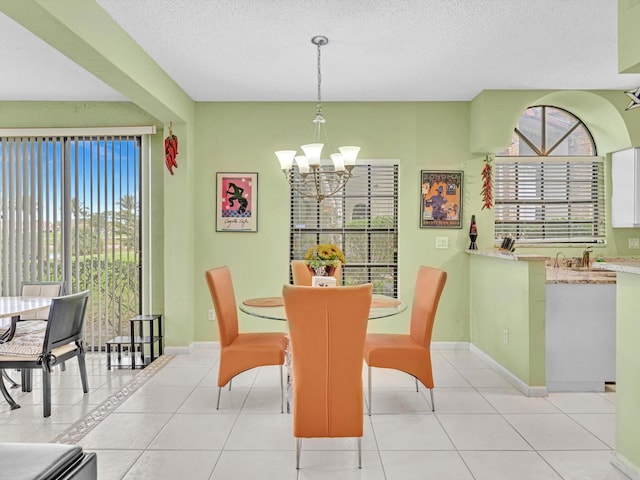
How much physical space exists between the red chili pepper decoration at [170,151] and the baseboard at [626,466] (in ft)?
13.7

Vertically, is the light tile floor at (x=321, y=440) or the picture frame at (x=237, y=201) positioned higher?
the picture frame at (x=237, y=201)

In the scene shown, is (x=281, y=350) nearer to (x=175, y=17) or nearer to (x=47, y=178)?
(x=175, y=17)

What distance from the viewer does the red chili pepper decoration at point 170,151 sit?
4.42 m

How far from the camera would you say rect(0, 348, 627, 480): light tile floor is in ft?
7.50

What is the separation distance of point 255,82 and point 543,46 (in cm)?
242

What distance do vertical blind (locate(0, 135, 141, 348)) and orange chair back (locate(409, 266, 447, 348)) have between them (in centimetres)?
305

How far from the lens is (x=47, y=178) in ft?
15.1

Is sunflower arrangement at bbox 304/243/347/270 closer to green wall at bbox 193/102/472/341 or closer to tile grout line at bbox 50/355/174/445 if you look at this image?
green wall at bbox 193/102/472/341

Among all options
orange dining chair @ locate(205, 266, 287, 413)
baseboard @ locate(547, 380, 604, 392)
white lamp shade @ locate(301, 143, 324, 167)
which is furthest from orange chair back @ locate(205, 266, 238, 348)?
baseboard @ locate(547, 380, 604, 392)

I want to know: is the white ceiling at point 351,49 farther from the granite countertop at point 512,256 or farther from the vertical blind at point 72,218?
the granite countertop at point 512,256

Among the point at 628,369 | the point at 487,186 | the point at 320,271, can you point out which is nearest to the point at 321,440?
the point at 320,271

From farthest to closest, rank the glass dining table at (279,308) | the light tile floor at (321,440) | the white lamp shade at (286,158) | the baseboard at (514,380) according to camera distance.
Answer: the baseboard at (514,380) < the white lamp shade at (286,158) < the glass dining table at (279,308) < the light tile floor at (321,440)

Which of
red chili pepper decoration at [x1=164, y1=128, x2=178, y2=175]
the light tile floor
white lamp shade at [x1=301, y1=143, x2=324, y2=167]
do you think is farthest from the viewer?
red chili pepper decoration at [x1=164, y1=128, x2=178, y2=175]

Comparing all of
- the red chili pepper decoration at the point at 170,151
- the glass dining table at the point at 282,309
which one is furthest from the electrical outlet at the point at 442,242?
the red chili pepper decoration at the point at 170,151
